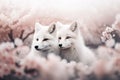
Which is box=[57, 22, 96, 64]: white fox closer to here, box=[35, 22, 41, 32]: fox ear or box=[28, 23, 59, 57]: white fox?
box=[28, 23, 59, 57]: white fox

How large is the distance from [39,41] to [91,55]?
0.39 m

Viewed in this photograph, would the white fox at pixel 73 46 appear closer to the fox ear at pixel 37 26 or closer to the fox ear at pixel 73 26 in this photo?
the fox ear at pixel 73 26

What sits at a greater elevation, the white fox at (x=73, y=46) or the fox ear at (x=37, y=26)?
the fox ear at (x=37, y=26)

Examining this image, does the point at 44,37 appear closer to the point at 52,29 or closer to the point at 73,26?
the point at 52,29

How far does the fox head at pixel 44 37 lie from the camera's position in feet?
8.72

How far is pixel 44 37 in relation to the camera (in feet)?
8.75

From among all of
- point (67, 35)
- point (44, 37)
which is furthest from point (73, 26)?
point (44, 37)

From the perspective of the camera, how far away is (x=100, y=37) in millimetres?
2715

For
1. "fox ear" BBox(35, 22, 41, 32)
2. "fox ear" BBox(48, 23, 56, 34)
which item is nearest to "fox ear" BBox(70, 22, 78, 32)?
"fox ear" BBox(48, 23, 56, 34)

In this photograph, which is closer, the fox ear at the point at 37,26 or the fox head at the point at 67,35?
the fox head at the point at 67,35

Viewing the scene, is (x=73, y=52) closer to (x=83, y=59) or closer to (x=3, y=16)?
(x=83, y=59)

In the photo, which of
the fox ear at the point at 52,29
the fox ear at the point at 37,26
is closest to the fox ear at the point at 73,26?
the fox ear at the point at 52,29

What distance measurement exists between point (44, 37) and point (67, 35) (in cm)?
17

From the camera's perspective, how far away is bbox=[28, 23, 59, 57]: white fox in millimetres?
2661
